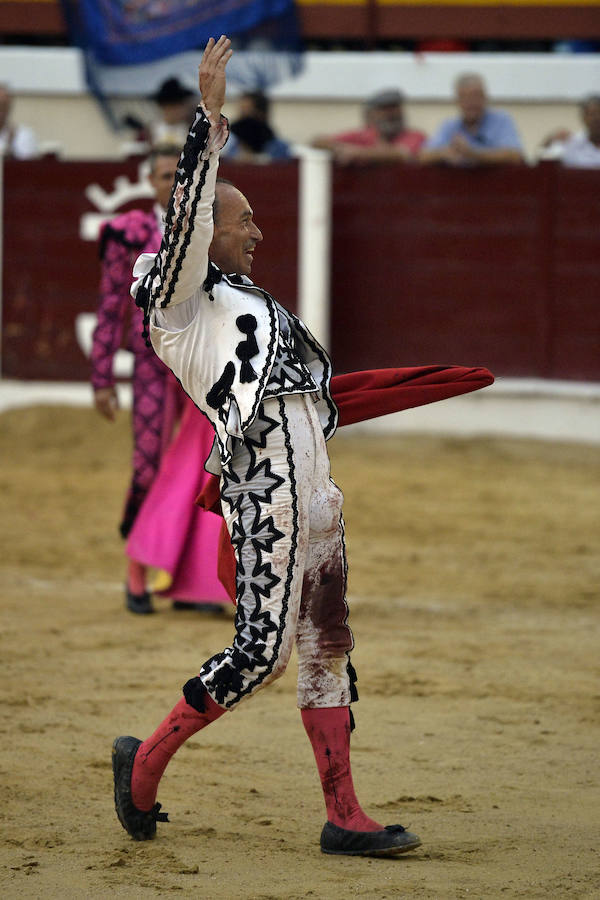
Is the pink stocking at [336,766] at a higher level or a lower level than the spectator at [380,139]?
lower

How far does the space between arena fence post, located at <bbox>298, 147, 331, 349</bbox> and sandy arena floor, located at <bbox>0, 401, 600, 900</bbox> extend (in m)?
2.56

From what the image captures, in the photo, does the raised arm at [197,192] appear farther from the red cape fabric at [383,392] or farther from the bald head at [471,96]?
the bald head at [471,96]

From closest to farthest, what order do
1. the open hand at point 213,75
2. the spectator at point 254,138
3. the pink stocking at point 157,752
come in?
the open hand at point 213,75 < the pink stocking at point 157,752 < the spectator at point 254,138

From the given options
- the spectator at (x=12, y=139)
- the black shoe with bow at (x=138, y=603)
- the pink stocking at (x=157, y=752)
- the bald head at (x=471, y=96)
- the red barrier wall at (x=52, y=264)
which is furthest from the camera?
the spectator at (x=12, y=139)

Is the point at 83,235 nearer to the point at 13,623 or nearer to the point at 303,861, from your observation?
the point at 13,623

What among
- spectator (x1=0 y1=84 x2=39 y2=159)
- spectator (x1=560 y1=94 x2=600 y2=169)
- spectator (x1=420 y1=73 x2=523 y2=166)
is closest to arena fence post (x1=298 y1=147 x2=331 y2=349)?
spectator (x1=420 y1=73 x2=523 y2=166)

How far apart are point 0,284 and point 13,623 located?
17.2 feet

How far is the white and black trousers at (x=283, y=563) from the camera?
2865 mm

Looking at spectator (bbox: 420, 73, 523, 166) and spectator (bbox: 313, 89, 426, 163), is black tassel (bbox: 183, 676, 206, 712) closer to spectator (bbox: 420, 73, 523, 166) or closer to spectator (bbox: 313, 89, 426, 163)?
spectator (bbox: 420, 73, 523, 166)

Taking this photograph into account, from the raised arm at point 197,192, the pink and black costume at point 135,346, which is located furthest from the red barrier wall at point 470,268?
the raised arm at point 197,192

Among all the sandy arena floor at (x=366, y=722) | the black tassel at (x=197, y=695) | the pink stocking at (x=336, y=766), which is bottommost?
the sandy arena floor at (x=366, y=722)

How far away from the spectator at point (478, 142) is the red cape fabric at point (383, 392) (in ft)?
20.9

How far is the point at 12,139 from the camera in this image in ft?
33.8

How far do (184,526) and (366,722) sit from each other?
1427mm
